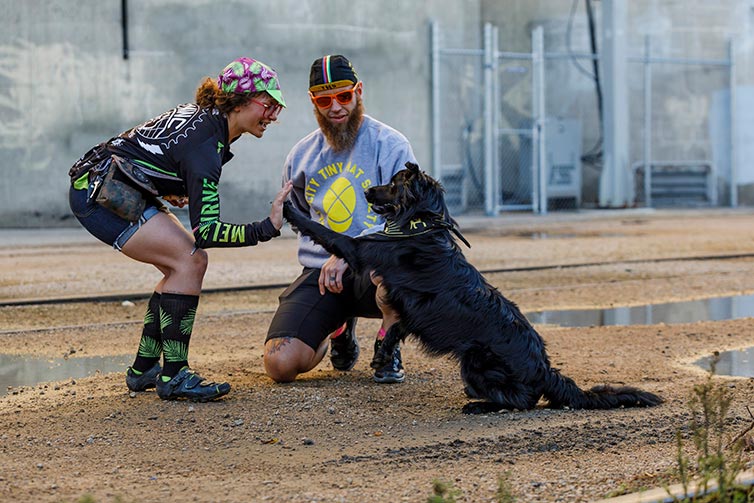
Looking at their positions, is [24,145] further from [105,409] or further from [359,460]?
[359,460]

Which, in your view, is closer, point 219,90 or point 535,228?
point 219,90

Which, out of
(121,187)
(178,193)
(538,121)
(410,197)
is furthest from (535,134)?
(121,187)

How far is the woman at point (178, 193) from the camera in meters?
5.05

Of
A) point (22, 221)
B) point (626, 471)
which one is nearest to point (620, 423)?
point (626, 471)

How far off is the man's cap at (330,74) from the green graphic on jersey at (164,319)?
4.90 feet

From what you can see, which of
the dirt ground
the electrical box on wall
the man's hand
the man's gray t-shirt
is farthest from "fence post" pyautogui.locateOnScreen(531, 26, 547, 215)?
the man's hand

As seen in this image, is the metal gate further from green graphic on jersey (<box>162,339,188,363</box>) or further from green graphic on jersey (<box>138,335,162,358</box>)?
green graphic on jersey (<box>162,339,188,363</box>)

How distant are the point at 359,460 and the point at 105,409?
5.05 feet

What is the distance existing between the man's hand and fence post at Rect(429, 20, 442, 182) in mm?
14138

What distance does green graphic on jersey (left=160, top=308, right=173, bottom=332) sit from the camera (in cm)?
524

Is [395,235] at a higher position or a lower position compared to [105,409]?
higher

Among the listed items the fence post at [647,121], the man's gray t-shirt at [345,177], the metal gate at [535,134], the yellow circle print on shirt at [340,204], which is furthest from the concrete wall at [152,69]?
the yellow circle print on shirt at [340,204]

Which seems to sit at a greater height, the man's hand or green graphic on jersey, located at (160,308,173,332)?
the man's hand

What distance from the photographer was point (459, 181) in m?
20.5
